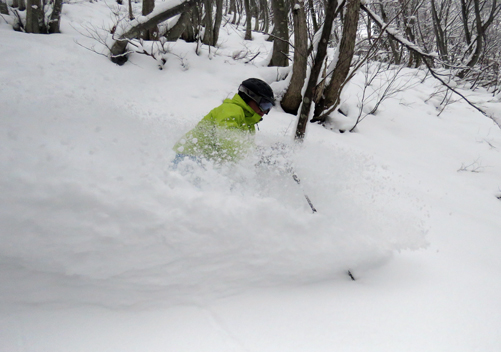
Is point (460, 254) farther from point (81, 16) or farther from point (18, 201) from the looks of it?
point (81, 16)

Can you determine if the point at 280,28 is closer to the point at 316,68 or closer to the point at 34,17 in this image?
the point at 316,68

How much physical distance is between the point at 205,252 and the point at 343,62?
3301mm

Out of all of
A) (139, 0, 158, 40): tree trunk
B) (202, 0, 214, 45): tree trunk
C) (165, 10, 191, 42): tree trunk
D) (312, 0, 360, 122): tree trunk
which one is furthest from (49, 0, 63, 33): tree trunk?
(312, 0, 360, 122): tree trunk

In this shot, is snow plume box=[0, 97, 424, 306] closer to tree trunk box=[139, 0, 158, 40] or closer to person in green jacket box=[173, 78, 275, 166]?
person in green jacket box=[173, 78, 275, 166]

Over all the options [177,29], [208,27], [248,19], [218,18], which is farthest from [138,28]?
[248,19]

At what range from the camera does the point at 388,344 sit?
127 cm

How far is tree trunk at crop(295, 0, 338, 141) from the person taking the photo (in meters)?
1.70

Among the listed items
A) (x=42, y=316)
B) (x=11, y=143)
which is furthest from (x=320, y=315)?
(x=11, y=143)

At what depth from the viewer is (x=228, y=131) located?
6.66 ft

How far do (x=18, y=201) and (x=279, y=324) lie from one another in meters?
1.73

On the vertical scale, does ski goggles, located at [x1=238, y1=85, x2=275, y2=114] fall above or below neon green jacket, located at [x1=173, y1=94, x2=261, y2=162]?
above

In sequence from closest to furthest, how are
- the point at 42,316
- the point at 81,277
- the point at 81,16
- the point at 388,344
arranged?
the point at 388,344, the point at 42,316, the point at 81,277, the point at 81,16

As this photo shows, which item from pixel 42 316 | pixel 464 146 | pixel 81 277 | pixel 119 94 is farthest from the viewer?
pixel 464 146

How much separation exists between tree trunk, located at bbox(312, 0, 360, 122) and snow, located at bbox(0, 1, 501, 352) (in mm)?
1711
